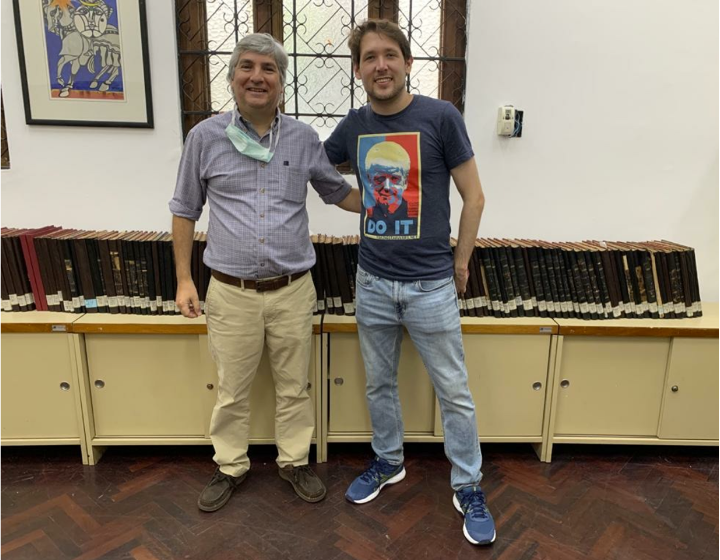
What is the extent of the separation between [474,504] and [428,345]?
0.60 meters

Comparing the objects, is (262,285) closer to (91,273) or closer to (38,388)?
(91,273)

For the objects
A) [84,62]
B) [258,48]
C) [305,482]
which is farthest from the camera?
[84,62]

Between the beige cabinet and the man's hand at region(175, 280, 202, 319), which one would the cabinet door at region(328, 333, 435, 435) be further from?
the man's hand at region(175, 280, 202, 319)

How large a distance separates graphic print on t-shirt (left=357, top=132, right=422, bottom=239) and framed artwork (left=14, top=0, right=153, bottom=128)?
3.93 ft

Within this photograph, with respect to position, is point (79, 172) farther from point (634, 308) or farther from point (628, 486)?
point (628, 486)

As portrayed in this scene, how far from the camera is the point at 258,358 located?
1.81 meters

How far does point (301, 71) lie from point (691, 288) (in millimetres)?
1967

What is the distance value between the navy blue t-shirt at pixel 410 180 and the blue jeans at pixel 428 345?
62 millimetres

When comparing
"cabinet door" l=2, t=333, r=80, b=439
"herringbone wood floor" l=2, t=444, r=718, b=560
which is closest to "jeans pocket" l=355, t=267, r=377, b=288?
"herringbone wood floor" l=2, t=444, r=718, b=560

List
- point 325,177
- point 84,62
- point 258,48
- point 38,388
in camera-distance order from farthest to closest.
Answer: point 84,62 → point 38,388 → point 325,177 → point 258,48

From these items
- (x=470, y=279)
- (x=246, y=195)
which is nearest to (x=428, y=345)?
(x=470, y=279)

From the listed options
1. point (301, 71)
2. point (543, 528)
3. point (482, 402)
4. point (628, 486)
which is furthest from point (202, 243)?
point (628, 486)

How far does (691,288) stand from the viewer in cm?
207

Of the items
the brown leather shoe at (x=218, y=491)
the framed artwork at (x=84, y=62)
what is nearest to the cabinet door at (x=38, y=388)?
the brown leather shoe at (x=218, y=491)
